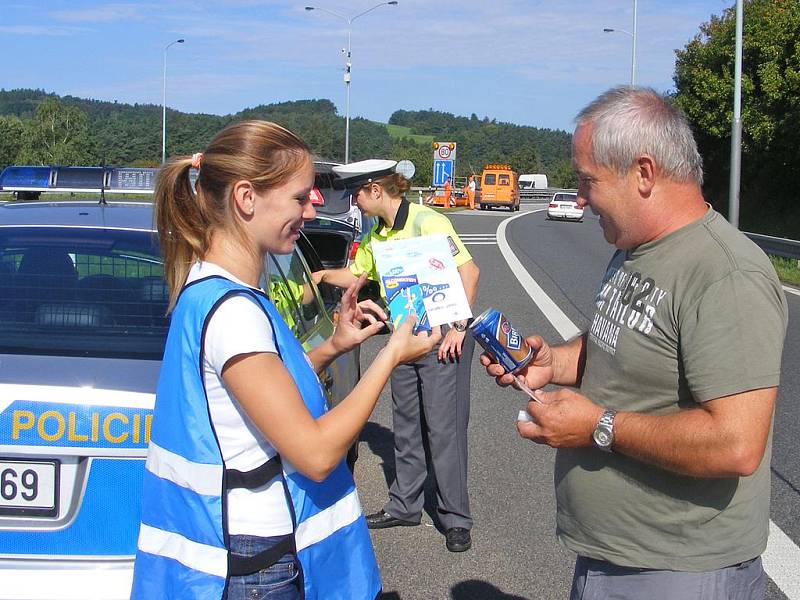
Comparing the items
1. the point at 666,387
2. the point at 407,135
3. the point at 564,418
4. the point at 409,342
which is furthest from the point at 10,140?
the point at 666,387

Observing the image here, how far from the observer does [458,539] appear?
4574 millimetres

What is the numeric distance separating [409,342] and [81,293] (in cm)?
168

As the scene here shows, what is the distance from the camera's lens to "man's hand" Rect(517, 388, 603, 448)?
85.7 inches

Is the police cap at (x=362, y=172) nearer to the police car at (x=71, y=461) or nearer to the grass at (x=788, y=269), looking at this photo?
the police car at (x=71, y=461)

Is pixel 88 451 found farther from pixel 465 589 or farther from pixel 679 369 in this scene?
pixel 465 589

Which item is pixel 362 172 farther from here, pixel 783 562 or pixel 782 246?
pixel 782 246

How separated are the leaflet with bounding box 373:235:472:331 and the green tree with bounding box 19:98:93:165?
72312 millimetres

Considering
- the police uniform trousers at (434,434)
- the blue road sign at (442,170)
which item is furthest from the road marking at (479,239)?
the blue road sign at (442,170)

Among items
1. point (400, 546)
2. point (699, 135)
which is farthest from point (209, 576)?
point (699, 135)

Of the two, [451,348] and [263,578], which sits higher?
[451,348]

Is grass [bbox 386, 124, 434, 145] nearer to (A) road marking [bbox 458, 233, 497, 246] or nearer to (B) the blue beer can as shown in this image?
(A) road marking [bbox 458, 233, 497, 246]

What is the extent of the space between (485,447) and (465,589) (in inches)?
82.7

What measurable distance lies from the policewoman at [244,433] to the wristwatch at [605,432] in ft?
1.72

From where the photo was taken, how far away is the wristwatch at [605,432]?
2146mm
